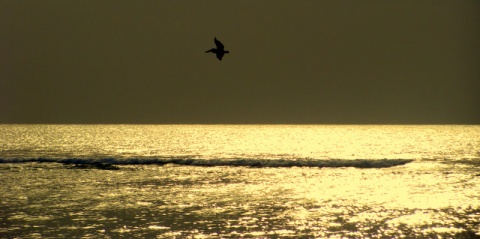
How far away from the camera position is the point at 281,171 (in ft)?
219

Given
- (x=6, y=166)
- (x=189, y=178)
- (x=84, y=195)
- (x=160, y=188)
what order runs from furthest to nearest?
1. (x=6, y=166)
2. (x=189, y=178)
3. (x=160, y=188)
4. (x=84, y=195)

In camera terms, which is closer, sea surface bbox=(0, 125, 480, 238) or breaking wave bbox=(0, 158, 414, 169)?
sea surface bbox=(0, 125, 480, 238)

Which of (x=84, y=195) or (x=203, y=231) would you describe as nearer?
(x=203, y=231)

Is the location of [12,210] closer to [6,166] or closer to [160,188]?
[160,188]

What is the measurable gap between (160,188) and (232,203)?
10.8 meters

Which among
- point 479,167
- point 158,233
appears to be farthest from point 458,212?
point 479,167

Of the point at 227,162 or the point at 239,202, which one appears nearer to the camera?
the point at 239,202

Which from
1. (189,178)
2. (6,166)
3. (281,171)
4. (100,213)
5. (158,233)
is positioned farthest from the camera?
(6,166)

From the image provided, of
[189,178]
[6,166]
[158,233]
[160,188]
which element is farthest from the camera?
[6,166]

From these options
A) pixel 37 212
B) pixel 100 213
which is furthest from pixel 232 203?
pixel 37 212

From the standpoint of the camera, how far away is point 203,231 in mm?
31797

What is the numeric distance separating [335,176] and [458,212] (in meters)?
23.7

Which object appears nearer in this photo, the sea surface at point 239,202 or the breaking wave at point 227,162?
Answer: the sea surface at point 239,202

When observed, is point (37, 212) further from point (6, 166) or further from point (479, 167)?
point (479, 167)
